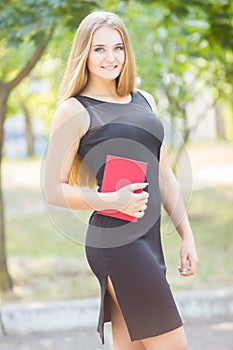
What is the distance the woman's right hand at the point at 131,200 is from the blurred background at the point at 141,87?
33 centimetres

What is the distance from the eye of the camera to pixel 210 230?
27.4 feet

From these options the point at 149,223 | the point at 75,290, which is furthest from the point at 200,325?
the point at 149,223

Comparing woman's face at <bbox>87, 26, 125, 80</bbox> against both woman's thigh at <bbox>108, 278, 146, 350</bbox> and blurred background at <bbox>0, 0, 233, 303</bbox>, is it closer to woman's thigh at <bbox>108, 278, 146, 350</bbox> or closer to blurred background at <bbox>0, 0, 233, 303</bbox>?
blurred background at <bbox>0, 0, 233, 303</bbox>

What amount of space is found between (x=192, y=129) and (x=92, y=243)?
636 centimetres

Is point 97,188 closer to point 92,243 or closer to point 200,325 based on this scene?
point 92,243

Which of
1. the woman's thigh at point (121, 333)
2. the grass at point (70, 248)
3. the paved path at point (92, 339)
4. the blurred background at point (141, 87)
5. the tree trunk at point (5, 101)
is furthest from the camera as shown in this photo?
the grass at point (70, 248)

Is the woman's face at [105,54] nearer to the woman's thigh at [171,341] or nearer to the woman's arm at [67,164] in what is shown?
the woman's arm at [67,164]

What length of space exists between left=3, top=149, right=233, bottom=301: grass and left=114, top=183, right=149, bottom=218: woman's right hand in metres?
0.32

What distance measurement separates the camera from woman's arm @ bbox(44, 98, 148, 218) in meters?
2.50

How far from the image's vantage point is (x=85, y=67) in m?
2.62

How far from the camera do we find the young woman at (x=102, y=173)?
8.19 feet

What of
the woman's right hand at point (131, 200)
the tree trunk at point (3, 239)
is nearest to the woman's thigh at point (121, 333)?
the woman's right hand at point (131, 200)

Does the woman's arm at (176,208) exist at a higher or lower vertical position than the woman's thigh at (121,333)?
higher

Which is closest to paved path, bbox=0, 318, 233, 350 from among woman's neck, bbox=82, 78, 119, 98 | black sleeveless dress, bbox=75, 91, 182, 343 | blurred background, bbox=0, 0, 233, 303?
blurred background, bbox=0, 0, 233, 303
